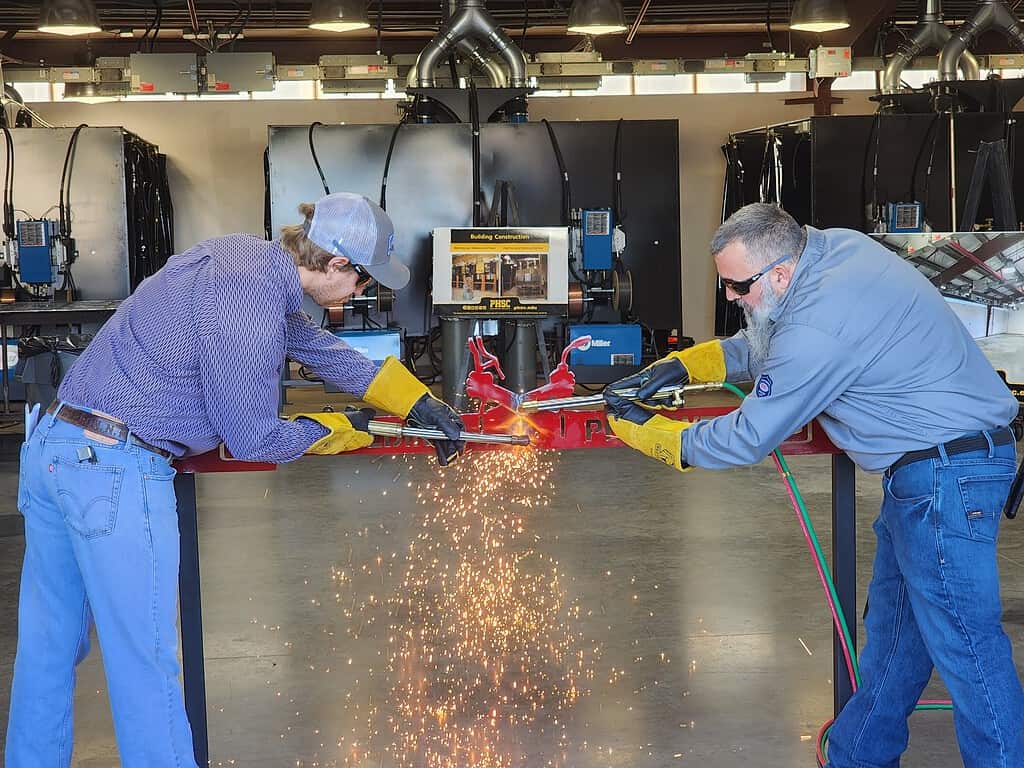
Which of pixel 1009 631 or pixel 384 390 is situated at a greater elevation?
pixel 384 390

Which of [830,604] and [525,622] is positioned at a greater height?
[830,604]

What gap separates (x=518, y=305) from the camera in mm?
8156

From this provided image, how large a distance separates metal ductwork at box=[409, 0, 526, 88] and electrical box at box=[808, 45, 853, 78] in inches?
114

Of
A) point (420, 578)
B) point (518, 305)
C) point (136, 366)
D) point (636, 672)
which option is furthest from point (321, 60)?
point (136, 366)

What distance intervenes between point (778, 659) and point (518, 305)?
Answer: 4855 millimetres

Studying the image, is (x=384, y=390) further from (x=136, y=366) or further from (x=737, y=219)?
(x=737, y=219)

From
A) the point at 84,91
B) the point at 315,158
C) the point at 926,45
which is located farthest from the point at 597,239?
the point at 84,91

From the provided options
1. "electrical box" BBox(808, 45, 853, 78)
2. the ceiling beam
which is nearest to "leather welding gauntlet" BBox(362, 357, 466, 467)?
"electrical box" BBox(808, 45, 853, 78)

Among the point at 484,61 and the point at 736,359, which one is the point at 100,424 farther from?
the point at 484,61

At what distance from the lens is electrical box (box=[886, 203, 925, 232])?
9766 mm

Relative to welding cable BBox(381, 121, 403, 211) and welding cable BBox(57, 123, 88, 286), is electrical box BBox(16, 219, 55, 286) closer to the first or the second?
welding cable BBox(57, 123, 88, 286)

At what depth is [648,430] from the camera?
8.14ft

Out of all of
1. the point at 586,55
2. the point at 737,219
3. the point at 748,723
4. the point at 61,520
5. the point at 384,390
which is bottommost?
the point at 748,723

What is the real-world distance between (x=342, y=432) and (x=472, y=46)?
7.95 metres
